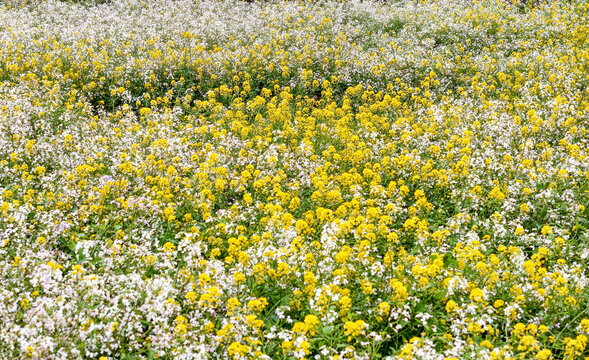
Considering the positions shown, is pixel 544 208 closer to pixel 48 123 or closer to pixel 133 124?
pixel 133 124

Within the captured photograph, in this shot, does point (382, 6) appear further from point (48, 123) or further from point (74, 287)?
point (74, 287)

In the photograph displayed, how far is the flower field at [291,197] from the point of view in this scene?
169 inches

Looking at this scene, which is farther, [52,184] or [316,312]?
[52,184]

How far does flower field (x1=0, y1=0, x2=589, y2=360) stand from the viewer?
4.30 metres

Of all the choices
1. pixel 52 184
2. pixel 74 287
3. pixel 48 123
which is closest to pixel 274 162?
pixel 52 184

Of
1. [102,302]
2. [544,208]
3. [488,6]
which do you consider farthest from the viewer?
[488,6]

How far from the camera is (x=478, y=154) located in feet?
26.4

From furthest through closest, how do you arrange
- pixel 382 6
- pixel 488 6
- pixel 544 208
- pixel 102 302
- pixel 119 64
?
pixel 382 6
pixel 488 6
pixel 119 64
pixel 544 208
pixel 102 302

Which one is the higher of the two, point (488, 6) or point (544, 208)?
point (488, 6)

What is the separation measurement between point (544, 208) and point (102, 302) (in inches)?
228

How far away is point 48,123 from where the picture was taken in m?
8.85

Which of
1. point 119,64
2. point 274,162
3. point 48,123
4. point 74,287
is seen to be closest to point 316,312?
point 74,287

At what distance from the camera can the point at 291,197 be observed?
699cm

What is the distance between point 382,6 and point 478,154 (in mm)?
13198
